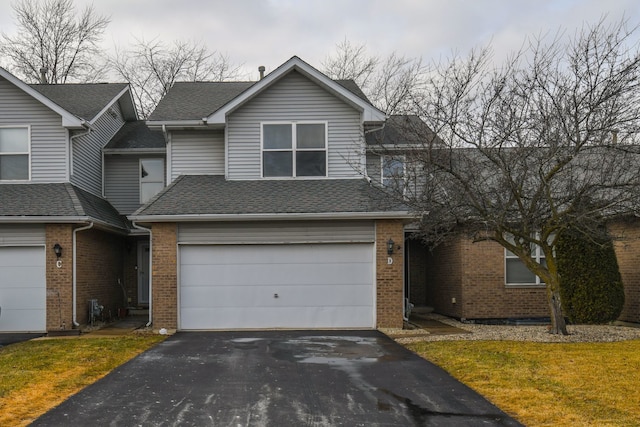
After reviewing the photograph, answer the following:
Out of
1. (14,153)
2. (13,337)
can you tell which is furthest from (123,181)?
(13,337)

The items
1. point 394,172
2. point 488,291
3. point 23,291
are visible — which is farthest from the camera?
point 488,291

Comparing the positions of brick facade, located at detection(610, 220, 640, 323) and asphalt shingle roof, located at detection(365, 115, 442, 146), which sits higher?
asphalt shingle roof, located at detection(365, 115, 442, 146)

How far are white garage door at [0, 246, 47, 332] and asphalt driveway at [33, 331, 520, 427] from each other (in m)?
4.70

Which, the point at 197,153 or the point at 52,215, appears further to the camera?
the point at 197,153

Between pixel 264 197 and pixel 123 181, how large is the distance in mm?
6384

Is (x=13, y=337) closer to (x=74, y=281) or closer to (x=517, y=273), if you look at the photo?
(x=74, y=281)

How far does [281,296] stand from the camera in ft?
48.5

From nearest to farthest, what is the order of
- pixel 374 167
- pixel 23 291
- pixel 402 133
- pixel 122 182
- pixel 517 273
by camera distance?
pixel 23 291
pixel 402 133
pixel 517 273
pixel 374 167
pixel 122 182

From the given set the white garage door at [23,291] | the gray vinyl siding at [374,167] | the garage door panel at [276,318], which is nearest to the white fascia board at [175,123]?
the white garage door at [23,291]

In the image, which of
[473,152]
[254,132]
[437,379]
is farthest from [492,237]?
[254,132]

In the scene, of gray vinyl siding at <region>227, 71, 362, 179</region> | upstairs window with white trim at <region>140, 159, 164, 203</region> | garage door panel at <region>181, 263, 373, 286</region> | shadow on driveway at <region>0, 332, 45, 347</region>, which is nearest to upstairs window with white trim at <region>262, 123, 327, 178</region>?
gray vinyl siding at <region>227, 71, 362, 179</region>

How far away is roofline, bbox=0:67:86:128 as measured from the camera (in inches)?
604

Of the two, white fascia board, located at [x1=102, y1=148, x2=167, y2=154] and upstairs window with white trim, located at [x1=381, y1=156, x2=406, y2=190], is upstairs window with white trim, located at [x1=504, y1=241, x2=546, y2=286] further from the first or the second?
white fascia board, located at [x1=102, y1=148, x2=167, y2=154]

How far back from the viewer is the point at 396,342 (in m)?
12.6
